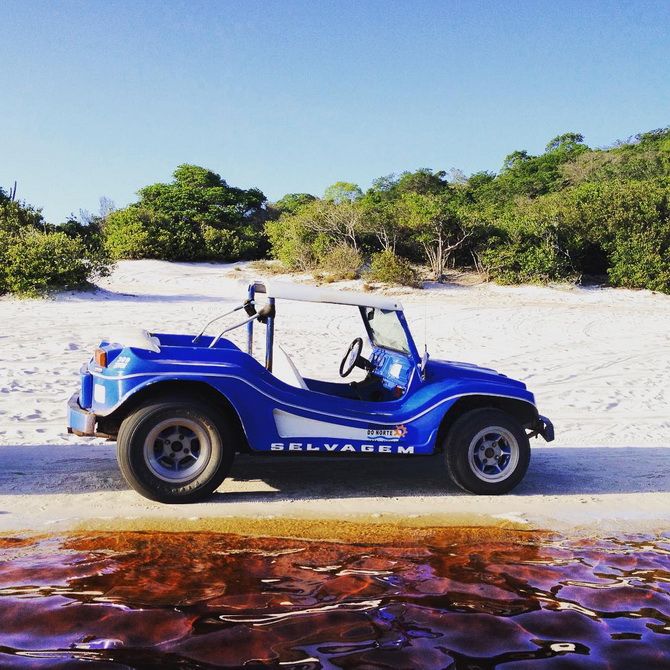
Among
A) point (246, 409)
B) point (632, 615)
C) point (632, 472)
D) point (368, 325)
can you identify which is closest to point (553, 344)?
point (632, 472)

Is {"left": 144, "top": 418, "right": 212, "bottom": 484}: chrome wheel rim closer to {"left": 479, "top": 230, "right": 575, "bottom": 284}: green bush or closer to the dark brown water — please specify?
the dark brown water

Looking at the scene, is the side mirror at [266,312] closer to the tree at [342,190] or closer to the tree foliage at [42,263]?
the tree foliage at [42,263]

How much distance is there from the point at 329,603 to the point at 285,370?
256 cm

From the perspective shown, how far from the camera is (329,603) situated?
3684 mm

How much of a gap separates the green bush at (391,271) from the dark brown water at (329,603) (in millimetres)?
18782

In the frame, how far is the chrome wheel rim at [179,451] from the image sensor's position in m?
5.31

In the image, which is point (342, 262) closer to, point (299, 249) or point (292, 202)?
point (299, 249)

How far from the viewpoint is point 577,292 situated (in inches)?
937

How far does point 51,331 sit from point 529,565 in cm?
1087

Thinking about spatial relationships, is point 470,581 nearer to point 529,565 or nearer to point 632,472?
point 529,565

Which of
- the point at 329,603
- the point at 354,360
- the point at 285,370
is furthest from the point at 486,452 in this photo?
the point at 329,603

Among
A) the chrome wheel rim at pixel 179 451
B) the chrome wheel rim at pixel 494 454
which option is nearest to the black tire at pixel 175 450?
the chrome wheel rim at pixel 179 451

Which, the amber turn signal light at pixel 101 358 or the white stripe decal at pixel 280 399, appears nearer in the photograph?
the white stripe decal at pixel 280 399

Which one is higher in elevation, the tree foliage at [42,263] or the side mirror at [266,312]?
the tree foliage at [42,263]
